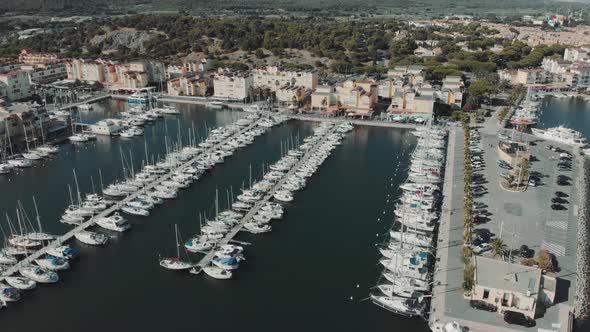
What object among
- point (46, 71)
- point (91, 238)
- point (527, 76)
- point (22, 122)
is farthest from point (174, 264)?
point (527, 76)

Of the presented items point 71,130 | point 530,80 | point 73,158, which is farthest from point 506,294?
point 530,80

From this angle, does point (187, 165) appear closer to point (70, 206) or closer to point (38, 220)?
point (70, 206)

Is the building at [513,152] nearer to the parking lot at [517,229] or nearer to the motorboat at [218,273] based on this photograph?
the parking lot at [517,229]

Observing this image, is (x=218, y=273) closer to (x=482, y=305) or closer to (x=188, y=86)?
(x=482, y=305)

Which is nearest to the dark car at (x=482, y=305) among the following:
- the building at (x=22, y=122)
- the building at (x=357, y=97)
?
the building at (x=357, y=97)

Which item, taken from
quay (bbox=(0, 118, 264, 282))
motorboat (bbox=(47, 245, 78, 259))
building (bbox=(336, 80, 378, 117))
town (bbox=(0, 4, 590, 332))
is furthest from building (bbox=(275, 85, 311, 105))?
motorboat (bbox=(47, 245, 78, 259))
